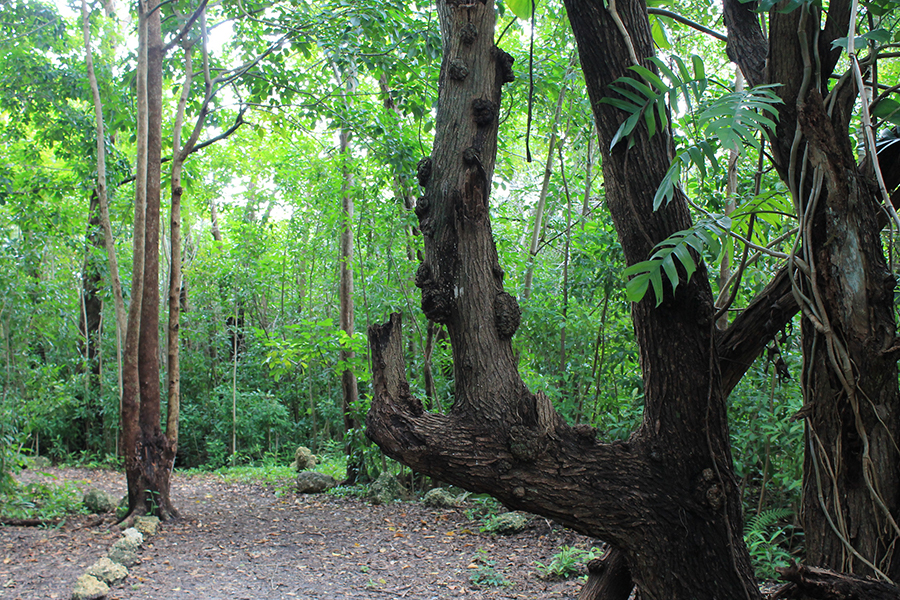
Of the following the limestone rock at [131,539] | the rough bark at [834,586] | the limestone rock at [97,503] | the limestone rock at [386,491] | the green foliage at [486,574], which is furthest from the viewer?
the limestone rock at [386,491]

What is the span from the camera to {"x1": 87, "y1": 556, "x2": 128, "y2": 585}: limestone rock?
3892 mm

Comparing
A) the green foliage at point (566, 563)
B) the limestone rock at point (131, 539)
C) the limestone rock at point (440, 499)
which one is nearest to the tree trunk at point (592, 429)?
the green foliage at point (566, 563)

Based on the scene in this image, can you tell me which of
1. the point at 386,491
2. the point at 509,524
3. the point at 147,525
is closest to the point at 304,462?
the point at 386,491

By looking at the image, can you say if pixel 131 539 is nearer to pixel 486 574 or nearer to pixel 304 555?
pixel 304 555

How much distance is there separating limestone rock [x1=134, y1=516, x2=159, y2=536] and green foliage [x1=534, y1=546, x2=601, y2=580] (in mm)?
3226

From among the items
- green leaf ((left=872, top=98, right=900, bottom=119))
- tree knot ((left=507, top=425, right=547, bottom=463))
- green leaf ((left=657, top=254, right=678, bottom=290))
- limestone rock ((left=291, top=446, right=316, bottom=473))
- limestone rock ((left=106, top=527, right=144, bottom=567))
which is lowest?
limestone rock ((left=291, top=446, right=316, bottom=473))

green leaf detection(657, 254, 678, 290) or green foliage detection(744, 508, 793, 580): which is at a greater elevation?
green leaf detection(657, 254, 678, 290)

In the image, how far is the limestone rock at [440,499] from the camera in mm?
5828

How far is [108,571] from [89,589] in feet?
1.09

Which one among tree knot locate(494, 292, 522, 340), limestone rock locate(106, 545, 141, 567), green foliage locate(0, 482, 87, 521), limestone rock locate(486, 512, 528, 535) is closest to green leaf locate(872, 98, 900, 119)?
tree knot locate(494, 292, 522, 340)

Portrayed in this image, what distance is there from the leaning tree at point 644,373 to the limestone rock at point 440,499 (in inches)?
174

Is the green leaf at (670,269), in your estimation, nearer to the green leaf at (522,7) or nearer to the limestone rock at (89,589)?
the green leaf at (522,7)

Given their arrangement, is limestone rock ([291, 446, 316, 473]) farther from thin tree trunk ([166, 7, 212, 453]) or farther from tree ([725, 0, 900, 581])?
tree ([725, 0, 900, 581])

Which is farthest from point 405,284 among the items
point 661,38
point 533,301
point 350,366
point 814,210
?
point 814,210
